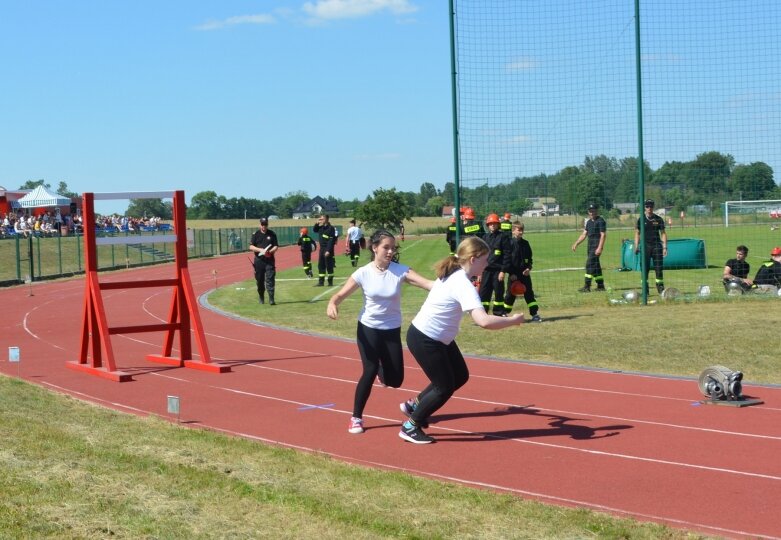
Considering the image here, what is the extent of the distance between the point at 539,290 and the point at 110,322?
32.8ft

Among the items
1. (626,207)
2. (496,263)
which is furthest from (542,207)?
(496,263)

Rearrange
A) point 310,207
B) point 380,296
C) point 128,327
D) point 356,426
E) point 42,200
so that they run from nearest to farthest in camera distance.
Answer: point 380,296 < point 356,426 < point 128,327 < point 42,200 < point 310,207

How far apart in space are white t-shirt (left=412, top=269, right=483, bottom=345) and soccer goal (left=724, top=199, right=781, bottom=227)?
15.9 meters

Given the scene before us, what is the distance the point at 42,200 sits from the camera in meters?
67.8

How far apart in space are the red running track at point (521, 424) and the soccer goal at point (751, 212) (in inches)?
446

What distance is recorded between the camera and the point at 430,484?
7.39 metres

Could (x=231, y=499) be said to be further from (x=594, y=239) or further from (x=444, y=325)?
(x=594, y=239)

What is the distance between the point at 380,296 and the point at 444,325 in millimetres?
747

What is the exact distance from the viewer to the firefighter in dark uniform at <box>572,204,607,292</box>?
22578mm

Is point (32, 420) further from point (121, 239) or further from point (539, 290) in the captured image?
point (539, 290)

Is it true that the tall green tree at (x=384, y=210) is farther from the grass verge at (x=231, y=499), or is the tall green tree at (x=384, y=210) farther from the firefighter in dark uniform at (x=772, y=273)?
the grass verge at (x=231, y=499)

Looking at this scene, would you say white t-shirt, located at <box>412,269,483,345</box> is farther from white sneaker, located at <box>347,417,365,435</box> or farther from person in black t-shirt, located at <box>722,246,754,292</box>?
person in black t-shirt, located at <box>722,246,754,292</box>

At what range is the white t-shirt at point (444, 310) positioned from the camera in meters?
8.47

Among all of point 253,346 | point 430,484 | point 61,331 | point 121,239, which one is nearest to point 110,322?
point 61,331
